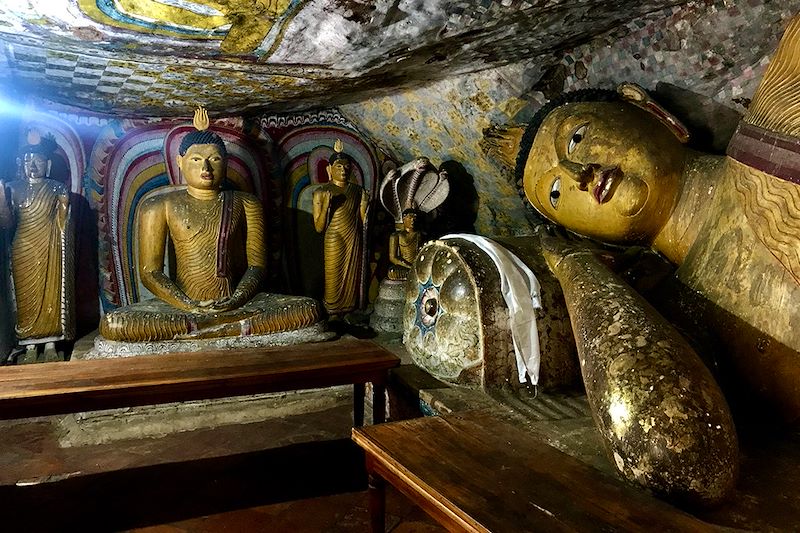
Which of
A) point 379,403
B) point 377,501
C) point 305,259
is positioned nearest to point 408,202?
point 305,259

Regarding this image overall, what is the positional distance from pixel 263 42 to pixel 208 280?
187cm

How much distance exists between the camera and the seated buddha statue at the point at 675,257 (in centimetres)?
167

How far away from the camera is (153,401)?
249cm

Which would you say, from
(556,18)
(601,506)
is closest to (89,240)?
(556,18)

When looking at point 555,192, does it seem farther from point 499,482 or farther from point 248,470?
point 248,470

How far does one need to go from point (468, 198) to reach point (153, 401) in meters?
3.00

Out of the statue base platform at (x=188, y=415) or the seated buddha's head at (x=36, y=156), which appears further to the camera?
the seated buddha's head at (x=36, y=156)

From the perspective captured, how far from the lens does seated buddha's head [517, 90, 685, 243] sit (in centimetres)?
260

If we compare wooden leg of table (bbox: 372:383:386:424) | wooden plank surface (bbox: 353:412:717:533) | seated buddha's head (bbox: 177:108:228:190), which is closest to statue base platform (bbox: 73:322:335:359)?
wooden leg of table (bbox: 372:383:386:424)

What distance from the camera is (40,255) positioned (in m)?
3.93

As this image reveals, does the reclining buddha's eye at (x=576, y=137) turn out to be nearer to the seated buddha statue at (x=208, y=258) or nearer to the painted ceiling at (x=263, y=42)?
the painted ceiling at (x=263, y=42)

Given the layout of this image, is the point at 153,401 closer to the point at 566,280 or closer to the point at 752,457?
the point at 566,280

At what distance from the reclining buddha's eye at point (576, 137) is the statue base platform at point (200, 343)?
1955 mm

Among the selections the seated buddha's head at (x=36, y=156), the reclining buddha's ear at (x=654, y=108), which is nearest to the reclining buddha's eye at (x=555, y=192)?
the reclining buddha's ear at (x=654, y=108)
